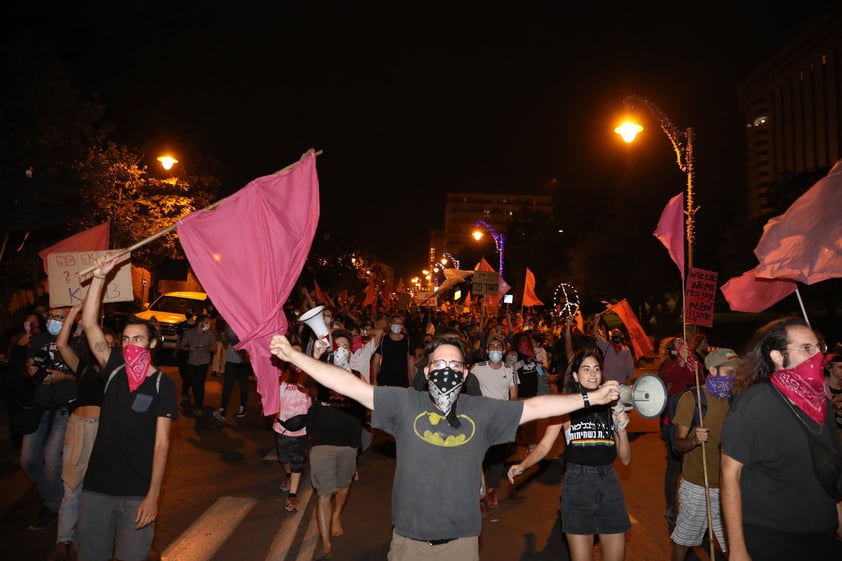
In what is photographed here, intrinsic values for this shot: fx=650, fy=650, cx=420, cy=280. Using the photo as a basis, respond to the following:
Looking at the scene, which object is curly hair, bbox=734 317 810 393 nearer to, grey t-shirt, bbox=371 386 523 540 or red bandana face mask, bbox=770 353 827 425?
red bandana face mask, bbox=770 353 827 425

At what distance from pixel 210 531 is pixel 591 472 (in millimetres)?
3820

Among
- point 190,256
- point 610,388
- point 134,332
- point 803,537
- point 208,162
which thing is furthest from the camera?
point 208,162

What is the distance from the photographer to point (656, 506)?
24.5 ft

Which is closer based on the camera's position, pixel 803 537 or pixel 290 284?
pixel 803 537

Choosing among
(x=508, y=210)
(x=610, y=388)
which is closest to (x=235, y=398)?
(x=610, y=388)

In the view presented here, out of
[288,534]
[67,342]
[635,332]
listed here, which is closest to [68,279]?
[67,342]

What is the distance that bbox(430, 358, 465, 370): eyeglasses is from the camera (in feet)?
11.6

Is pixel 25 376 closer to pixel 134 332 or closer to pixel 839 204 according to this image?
pixel 134 332

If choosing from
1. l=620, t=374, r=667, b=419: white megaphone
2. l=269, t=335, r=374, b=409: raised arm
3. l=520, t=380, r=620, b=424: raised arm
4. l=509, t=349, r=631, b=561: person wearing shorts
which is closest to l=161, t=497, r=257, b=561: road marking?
l=509, t=349, r=631, b=561: person wearing shorts

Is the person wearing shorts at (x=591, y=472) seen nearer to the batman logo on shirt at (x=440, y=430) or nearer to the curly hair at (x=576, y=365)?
the curly hair at (x=576, y=365)

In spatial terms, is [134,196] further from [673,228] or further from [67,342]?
[673,228]

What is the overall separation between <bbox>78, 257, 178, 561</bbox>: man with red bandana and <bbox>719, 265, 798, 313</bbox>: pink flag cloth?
5.50m

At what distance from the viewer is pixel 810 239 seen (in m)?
5.45

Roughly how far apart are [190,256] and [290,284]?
777 millimetres
